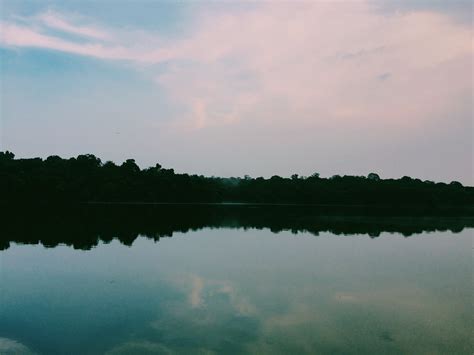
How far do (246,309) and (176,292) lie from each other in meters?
3.44

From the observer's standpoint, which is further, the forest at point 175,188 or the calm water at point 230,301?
the forest at point 175,188

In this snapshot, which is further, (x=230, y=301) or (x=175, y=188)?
(x=175, y=188)

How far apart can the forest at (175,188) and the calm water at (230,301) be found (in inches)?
2623

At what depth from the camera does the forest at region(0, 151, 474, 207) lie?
86.9m

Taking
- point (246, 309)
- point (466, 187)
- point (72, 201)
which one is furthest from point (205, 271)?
point (466, 187)

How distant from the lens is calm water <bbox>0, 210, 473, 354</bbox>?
11047 mm

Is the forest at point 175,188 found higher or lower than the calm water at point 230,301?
higher

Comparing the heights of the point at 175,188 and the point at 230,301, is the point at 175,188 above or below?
above

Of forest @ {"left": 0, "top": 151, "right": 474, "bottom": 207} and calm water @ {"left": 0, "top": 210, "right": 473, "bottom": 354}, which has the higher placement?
forest @ {"left": 0, "top": 151, "right": 474, "bottom": 207}

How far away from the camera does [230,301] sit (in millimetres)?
15070

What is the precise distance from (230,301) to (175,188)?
315 ft

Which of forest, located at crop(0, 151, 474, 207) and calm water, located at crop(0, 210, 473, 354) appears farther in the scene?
forest, located at crop(0, 151, 474, 207)

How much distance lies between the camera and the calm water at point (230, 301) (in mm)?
11047

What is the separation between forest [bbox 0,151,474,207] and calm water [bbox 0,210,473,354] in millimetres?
66617
